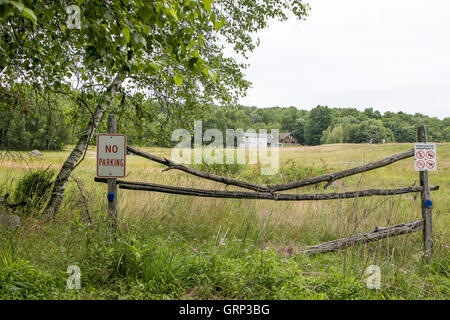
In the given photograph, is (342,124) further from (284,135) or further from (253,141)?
(253,141)

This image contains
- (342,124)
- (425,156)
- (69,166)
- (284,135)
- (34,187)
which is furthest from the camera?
(284,135)

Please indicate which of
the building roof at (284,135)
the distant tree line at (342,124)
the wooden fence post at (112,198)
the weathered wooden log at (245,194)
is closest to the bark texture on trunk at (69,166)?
the wooden fence post at (112,198)

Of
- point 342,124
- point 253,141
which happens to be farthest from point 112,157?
point 342,124

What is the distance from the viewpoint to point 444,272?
4.12 m

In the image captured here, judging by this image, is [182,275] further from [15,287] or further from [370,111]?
[370,111]

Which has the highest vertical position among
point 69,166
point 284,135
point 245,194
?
point 284,135

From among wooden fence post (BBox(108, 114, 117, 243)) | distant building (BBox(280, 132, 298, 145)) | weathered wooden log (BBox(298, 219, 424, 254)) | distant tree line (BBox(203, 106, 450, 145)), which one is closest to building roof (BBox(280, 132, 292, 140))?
distant building (BBox(280, 132, 298, 145))

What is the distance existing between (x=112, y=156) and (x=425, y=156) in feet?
14.9

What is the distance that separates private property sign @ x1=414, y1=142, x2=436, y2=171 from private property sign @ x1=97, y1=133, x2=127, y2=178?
4.29m

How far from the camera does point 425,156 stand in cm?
448

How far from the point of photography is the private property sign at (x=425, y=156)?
14.7ft

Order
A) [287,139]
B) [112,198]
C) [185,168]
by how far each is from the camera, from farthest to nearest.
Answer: [287,139]
[185,168]
[112,198]
